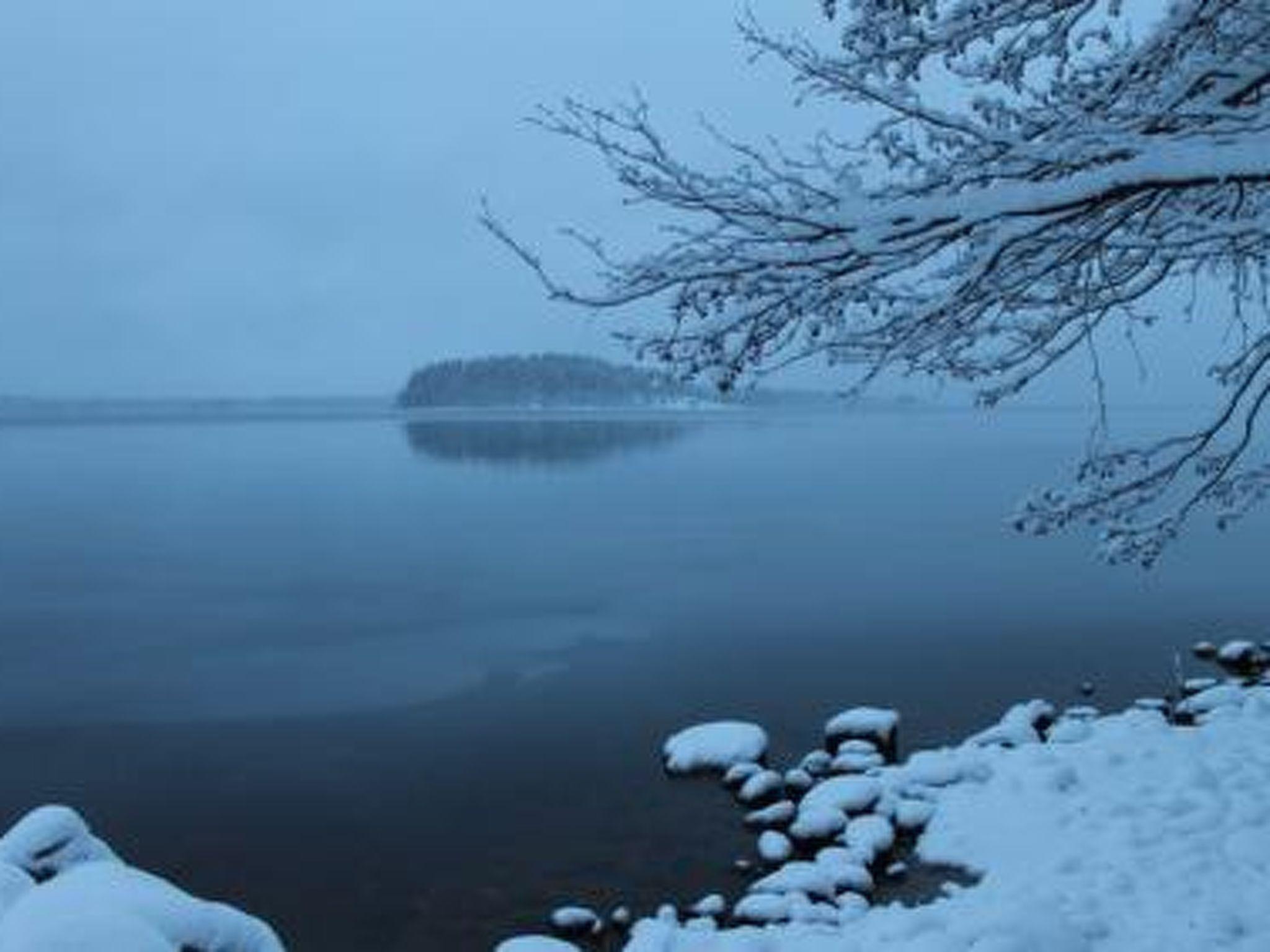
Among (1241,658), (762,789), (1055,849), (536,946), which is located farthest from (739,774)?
(1241,658)

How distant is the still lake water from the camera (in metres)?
14.4

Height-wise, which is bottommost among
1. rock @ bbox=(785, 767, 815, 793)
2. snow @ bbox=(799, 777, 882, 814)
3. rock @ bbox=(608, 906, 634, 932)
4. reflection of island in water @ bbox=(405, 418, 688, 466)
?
rock @ bbox=(608, 906, 634, 932)

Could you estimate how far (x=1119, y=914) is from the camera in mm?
8664

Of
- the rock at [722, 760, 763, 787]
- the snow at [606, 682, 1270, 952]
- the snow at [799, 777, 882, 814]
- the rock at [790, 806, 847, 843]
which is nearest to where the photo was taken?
the snow at [606, 682, 1270, 952]

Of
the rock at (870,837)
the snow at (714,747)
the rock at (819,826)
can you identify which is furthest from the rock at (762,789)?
the rock at (870,837)

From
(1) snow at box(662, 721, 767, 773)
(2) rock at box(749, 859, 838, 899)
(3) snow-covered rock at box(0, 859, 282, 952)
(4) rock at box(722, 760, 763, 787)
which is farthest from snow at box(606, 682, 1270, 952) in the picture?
(3) snow-covered rock at box(0, 859, 282, 952)

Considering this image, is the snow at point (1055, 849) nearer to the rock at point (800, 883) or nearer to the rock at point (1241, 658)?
the rock at point (800, 883)

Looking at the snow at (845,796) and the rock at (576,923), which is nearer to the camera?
the rock at (576,923)

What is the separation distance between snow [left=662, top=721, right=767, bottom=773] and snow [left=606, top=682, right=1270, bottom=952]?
1874 mm

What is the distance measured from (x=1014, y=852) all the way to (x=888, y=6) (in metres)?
8.48

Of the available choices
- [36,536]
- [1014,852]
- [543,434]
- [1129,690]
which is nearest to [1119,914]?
[1014,852]

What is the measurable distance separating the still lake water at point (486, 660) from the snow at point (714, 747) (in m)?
0.47

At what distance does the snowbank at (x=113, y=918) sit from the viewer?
6832 mm

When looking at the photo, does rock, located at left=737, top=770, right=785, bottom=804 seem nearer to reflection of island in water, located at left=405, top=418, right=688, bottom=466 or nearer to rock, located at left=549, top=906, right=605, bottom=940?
rock, located at left=549, top=906, right=605, bottom=940
